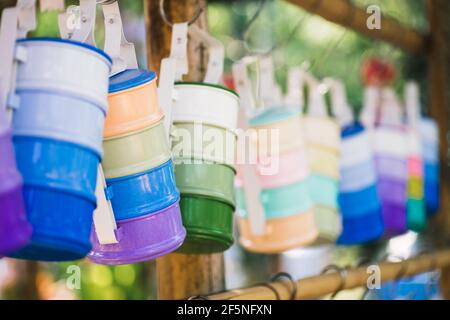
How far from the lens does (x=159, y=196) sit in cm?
92

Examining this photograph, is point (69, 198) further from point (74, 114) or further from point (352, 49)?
point (352, 49)

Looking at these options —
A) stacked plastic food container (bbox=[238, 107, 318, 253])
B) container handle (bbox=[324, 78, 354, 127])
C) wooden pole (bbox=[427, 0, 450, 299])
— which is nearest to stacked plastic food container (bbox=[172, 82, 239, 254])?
stacked plastic food container (bbox=[238, 107, 318, 253])

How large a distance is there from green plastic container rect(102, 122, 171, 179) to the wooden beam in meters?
0.78

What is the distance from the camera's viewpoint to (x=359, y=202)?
1685mm

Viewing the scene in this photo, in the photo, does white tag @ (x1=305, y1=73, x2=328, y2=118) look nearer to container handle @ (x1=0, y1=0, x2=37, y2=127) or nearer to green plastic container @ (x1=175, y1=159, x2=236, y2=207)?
green plastic container @ (x1=175, y1=159, x2=236, y2=207)

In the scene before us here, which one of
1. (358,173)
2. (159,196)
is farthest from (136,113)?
(358,173)

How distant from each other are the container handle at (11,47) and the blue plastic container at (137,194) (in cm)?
19

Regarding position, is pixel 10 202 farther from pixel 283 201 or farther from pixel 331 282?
pixel 331 282

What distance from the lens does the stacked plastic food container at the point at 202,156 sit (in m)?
1.04

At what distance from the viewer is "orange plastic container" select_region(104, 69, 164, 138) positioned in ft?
2.97

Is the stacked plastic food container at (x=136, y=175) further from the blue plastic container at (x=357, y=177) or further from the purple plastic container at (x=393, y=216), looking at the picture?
the purple plastic container at (x=393, y=216)

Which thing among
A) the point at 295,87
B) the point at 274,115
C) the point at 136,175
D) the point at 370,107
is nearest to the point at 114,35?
the point at 136,175

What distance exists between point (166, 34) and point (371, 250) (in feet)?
9.68

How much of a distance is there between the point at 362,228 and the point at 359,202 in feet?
0.18
